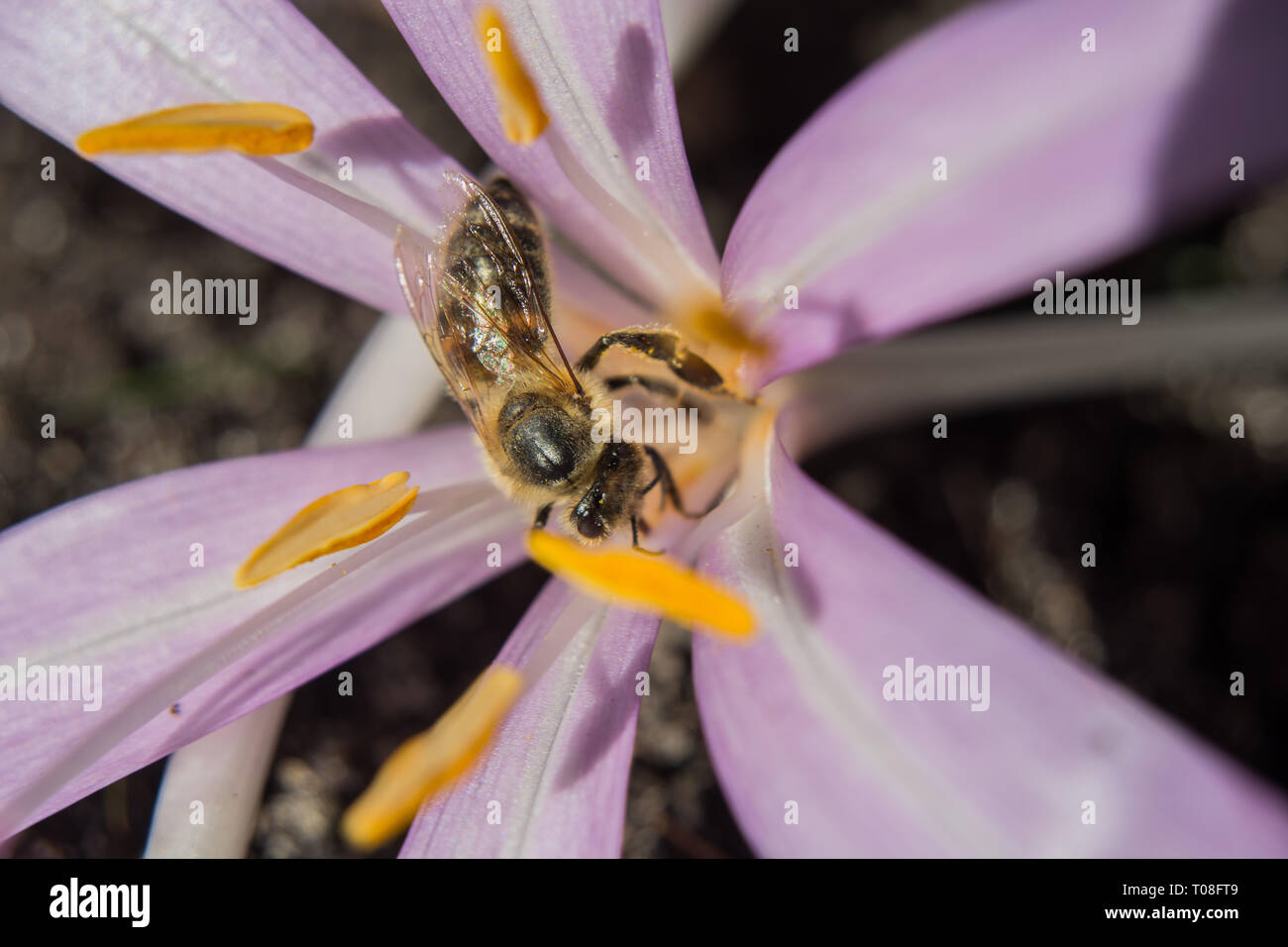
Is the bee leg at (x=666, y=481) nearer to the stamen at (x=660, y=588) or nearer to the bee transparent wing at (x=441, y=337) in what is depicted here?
the bee transparent wing at (x=441, y=337)

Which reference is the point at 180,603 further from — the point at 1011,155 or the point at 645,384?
the point at 1011,155

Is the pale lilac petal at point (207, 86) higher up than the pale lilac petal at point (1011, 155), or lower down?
higher up

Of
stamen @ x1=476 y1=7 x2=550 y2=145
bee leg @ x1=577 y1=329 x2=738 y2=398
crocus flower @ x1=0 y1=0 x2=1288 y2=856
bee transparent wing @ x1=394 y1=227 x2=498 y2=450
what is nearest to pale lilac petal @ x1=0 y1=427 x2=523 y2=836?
crocus flower @ x1=0 y1=0 x2=1288 y2=856

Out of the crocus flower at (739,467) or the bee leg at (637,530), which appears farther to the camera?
the bee leg at (637,530)

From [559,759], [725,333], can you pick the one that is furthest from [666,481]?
[559,759]

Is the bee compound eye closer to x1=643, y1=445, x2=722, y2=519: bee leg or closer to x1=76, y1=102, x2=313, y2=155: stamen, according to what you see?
x1=643, y1=445, x2=722, y2=519: bee leg

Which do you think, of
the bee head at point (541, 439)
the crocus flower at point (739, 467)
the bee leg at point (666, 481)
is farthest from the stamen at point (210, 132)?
the bee leg at point (666, 481)
